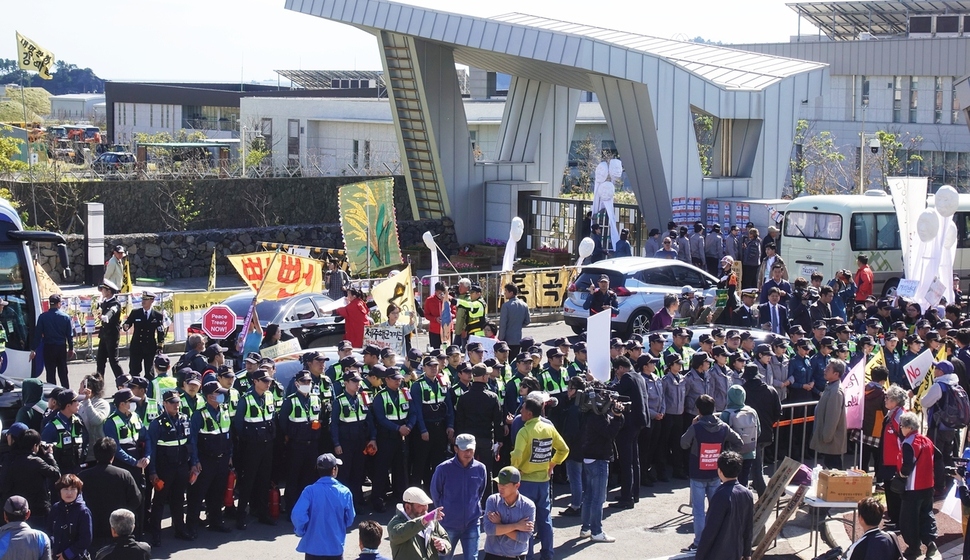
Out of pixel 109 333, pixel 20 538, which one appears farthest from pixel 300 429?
pixel 109 333

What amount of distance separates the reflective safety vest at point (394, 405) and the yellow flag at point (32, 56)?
92.0 feet

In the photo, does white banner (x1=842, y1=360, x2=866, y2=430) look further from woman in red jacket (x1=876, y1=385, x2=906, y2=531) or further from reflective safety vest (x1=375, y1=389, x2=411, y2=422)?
reflective safety vest (x1=375, y1=389, x2=411, y2=422)

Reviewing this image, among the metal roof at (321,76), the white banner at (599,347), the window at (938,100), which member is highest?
the metal roof at (321,76)

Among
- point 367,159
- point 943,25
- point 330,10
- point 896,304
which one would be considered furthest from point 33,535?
point 943,25

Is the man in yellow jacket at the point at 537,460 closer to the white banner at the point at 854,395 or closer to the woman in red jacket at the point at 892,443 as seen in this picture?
the woman in red jacket at the point at 892,443

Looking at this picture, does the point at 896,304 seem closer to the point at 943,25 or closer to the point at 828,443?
the point at 828,443

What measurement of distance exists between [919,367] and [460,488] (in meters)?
6.76

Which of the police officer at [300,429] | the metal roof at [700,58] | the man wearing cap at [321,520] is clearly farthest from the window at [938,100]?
the man wearing cap at [321,520]

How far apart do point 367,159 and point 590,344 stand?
40.1m

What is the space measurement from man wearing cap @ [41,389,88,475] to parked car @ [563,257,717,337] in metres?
11.4

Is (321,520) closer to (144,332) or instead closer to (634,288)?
(144,332)

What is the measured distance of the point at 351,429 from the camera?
12.0 meters

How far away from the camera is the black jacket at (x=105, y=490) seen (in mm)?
9570

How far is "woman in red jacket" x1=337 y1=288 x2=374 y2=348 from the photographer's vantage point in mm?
17234
